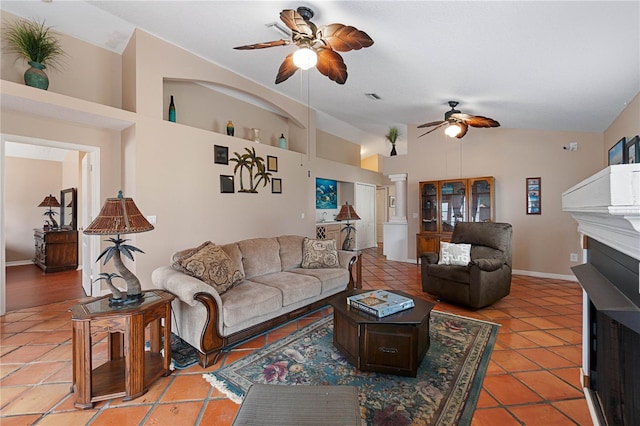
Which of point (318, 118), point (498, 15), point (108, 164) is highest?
point (318, 118)

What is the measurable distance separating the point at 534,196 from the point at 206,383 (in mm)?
5701

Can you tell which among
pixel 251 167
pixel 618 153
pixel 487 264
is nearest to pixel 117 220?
pixel 251 167

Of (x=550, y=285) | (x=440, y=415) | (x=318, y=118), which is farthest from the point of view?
(x=318, y=118)

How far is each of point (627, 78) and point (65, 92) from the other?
576 cm

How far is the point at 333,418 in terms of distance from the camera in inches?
43.8

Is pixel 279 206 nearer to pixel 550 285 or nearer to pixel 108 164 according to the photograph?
pixel 108 164

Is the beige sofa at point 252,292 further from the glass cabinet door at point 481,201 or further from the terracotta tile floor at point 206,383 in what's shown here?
the glass cabinet door at point 481,201

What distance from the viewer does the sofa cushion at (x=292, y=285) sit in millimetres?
2824

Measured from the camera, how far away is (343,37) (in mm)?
2125

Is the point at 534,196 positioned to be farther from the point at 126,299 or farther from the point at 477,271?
the point at 126,299

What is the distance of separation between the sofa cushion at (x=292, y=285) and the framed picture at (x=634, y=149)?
3309 mm

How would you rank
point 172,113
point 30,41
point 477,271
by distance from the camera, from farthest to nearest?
point 172,113
point 477,271
point 30,41

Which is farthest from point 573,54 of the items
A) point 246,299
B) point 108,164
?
point 108,164

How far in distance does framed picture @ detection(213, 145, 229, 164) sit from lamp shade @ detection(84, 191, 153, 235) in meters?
2.37
